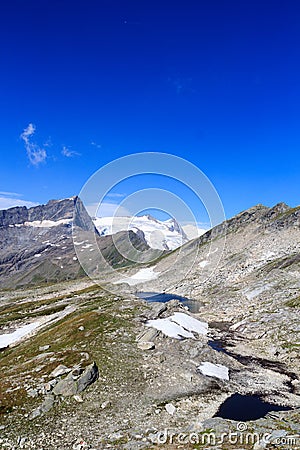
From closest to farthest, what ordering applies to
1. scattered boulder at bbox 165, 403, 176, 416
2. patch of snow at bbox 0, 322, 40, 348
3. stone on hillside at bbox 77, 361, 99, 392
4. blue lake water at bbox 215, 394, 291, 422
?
scattered boulder at bbox 165, 403, 176, 416 → blue lake water at bbox 215, 394, 291, 422 → stone on hillside at bbox 77, 361, 99, 392 → patch of snow at bbox 0, 322, 40, 348

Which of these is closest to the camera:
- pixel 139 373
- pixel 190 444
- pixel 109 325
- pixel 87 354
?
pixel 190 444

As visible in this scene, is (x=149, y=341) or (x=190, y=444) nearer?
(x=190, y=444)

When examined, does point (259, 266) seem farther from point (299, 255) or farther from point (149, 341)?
point (149, 341)

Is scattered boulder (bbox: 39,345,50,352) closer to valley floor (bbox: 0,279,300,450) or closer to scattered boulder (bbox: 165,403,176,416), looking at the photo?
valley floor (bbox: 0,279,300,450)

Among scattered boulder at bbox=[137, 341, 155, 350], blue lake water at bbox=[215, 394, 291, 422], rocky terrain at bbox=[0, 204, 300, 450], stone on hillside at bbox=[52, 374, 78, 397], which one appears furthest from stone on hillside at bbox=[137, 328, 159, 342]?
stone on hillside at bbox=[52, 374, 78, 397]

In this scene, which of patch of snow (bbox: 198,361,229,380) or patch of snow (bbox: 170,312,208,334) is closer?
patch of snow (bbox: 198,361,229,380)

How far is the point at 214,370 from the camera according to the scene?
3906cm

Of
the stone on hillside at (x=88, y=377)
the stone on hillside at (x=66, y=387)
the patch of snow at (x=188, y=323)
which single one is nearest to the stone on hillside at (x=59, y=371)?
the stone on hillside at (x=66, y=387)

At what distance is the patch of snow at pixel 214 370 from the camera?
3778cm

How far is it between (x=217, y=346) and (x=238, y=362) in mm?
8925

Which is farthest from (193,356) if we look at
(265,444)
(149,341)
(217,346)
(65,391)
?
(265,444)

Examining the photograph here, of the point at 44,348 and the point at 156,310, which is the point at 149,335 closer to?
the point at 156,310

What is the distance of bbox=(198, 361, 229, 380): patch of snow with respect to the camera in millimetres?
37781

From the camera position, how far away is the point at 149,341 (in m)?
45.3
